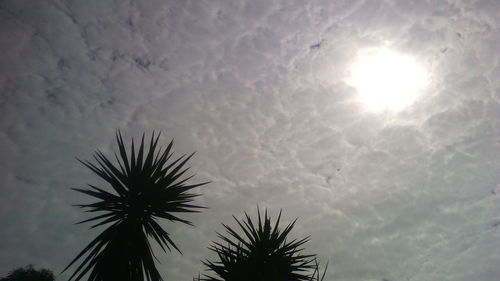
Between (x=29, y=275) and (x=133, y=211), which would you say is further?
(x=29, y=275)

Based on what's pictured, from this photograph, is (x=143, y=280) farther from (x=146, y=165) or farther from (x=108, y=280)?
(x=146, y=165)

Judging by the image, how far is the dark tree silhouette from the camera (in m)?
17.7

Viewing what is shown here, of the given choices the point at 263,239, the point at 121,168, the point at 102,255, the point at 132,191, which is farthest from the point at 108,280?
the point at 263,239

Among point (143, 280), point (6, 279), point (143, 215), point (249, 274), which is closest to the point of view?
point (249, 274)

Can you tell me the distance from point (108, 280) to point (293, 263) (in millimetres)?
4325

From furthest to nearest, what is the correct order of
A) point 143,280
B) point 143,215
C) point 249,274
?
1. point 143,215
2. point 143,280
3. point 249,274

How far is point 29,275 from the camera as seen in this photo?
59.2ft

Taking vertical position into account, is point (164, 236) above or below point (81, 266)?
above

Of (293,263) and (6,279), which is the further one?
(6,279)

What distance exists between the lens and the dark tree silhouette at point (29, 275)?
1768 centimetres

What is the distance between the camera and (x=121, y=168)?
6996 mm

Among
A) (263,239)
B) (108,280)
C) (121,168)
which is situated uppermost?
(121,168)

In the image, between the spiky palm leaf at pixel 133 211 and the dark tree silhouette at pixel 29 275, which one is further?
the dark tree silhouette at pixel 29 275

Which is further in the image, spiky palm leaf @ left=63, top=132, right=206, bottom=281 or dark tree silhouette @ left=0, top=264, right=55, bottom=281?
dark tree silhouette @ left=0, top=264, right=55, bottom=281
